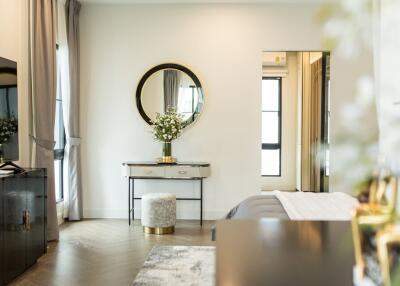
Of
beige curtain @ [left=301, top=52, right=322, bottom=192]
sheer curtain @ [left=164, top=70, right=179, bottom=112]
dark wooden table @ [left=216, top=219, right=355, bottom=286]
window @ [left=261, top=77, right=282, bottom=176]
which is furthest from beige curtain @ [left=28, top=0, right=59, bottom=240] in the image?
A: window @ [left=261, top=77, right=282, bottom=176]

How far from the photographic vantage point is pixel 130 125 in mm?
6195

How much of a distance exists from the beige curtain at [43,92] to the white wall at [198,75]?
53.8 inches

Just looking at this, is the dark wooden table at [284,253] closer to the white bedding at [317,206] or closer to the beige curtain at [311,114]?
the white bedding at [317,206]

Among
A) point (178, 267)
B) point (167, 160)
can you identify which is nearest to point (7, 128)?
point (178, 267)

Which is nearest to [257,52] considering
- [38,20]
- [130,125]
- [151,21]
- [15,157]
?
[151,21]

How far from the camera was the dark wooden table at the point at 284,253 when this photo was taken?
1113 mm

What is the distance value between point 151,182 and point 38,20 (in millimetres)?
2633

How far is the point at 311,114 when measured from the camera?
7852 millimetres

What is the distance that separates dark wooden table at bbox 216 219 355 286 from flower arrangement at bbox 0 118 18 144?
2646 mm

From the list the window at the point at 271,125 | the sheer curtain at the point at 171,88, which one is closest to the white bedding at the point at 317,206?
the sheer curtain at the point at 171,88

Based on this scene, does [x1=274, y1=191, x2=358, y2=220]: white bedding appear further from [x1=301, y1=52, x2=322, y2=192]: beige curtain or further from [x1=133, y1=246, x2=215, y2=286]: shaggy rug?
[x1=301, y1=52, x2=322, y2=192]: beige curtain

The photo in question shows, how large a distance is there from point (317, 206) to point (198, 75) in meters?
3.28

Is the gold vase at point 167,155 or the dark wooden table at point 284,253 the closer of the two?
the dark wooden table at point 284,253

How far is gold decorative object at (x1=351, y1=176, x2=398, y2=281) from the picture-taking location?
29.3 inches
